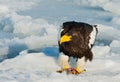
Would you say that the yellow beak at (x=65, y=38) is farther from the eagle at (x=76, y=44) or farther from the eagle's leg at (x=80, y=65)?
the eagle's leg at (x=80, y=65)

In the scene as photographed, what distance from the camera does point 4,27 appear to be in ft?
26.7

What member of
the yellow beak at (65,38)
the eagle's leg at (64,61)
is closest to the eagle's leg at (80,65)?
the eagle's leg at (64,61)

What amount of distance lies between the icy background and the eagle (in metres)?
0.16

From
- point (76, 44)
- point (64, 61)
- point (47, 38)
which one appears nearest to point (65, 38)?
point (76, 44)

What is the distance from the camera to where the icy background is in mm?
4986

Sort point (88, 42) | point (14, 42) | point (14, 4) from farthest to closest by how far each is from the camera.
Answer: point (14, 4)
point (14, 42)
point (88, 42)

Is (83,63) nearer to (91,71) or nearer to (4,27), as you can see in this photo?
(91,71)

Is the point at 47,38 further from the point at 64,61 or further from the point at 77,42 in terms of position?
the point at 77,42

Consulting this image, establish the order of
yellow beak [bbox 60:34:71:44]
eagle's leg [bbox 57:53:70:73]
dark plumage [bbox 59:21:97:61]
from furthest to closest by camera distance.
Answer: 1. eagle's leg [bbox 57:53:70:73]
2. dark plumage [bbox 59:21:97:61]
3. yellow beak [bbox 60:34:71:44]

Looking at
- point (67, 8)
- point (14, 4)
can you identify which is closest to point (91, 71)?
point (67, 8)

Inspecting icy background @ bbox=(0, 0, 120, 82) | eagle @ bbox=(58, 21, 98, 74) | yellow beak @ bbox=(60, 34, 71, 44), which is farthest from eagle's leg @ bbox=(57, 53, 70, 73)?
yellow beak @ bbox=(60, 34, 71, 44)

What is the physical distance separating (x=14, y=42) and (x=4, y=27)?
116 centimetres

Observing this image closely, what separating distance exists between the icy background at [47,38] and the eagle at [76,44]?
16 centimetres

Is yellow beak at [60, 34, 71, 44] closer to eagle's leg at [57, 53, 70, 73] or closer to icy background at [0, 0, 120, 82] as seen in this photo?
eagle's leg at [57, 53, 70, 73]
